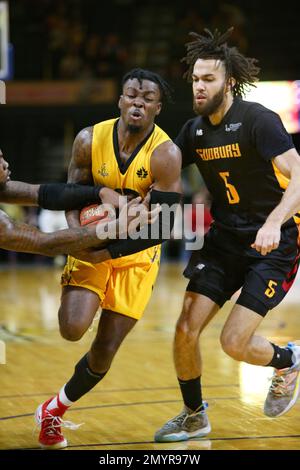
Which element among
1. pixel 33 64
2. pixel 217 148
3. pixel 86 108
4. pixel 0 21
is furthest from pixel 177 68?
pixel 217 148

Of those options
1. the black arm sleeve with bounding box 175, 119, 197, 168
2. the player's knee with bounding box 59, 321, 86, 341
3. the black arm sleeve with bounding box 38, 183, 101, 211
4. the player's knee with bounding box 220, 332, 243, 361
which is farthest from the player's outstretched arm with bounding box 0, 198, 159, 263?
the player's knee with bounding box 220, 332, 243, 361

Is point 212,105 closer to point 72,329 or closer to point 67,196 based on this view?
point 67,196

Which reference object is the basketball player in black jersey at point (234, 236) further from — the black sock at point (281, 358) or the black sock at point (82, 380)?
the black sock at point (82, 380)

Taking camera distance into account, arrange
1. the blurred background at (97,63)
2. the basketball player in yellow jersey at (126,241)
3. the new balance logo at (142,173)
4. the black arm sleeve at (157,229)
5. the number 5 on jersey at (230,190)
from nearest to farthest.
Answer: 1. the black arm sleeve at (157,229)
2. the basketball player in yellow jersey at (126,241)
3. the new balance logo at (142,173)
4. the number 5 on jersey at (230,190)
5. the blurred background at (97,63)

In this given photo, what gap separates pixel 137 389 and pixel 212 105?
283cm

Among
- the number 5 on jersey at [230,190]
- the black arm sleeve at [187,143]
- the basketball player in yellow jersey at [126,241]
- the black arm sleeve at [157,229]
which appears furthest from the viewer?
the black arm sleeve at [187,143]

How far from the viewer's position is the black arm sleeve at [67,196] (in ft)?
17.2

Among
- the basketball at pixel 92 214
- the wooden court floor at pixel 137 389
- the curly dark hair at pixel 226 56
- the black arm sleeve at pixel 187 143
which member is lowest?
the wooden court floor at pixel 137 389

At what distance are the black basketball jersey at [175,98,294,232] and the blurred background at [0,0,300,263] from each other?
1317 cm

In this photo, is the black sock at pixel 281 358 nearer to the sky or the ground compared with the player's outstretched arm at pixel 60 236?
nearer to the ground


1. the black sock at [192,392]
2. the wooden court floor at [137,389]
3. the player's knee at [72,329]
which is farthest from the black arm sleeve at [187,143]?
the wooden court floor at [137,389]

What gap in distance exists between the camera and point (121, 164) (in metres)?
5.37

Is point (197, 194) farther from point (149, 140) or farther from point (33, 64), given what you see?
point (149, 140)

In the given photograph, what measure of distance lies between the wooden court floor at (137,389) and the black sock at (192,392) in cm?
23
